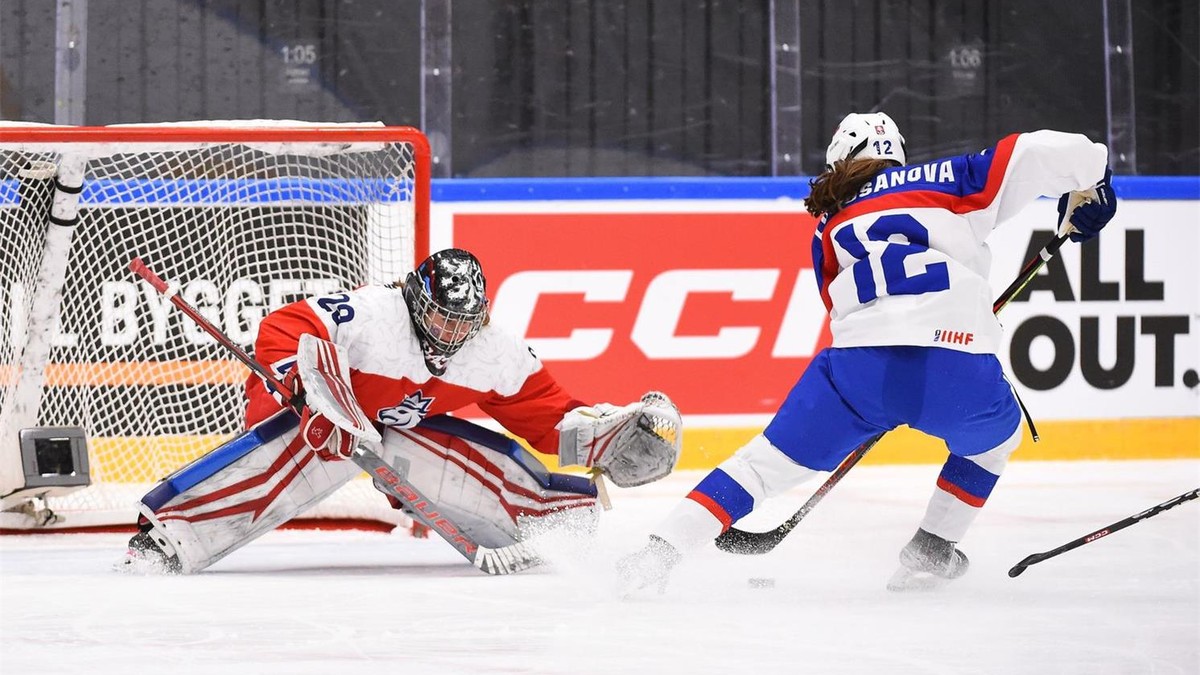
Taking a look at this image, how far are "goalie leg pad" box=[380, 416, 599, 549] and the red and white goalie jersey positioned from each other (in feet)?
0.15

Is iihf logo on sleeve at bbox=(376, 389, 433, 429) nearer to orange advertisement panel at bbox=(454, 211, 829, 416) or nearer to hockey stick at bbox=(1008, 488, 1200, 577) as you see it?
hockey stick at bbox=(1008, 488, 1200, 577)

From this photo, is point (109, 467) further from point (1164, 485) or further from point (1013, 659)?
point (1164, 485)

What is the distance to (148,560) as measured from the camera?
8.46ft

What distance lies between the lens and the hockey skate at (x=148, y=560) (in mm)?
2572

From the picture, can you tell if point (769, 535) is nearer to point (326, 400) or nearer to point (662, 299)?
point (326, 400)

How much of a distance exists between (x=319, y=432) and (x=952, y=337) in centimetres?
108

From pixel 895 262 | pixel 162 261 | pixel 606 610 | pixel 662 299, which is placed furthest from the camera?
pixel 662 299

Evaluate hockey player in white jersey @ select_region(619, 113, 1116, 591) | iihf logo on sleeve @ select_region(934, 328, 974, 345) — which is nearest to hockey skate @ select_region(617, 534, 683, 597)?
hockey player in white jersey @ select_region(619, 113, 1116, 591)

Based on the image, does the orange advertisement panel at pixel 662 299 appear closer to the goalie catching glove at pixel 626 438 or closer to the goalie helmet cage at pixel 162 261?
the goalie helmet cage at pixel 162 261

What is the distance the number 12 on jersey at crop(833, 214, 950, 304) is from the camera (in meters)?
2.26

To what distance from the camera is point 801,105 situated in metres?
5.16

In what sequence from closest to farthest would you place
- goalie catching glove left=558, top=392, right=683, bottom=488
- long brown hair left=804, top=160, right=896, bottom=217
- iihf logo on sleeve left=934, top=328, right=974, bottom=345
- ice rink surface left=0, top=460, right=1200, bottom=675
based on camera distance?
ice rink surface left=0, top=460, right=1200, bottom=675, iihf logo on sleeve left=934, top=328, right=974, bottom=345, long brown hair left=804, top=160, right=896, bottom=217, goalie catching glove left=558, top=392, right=683, bottom=488

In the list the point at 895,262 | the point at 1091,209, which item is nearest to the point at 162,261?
the point at 895,262

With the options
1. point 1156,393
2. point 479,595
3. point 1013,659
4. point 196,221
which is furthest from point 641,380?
point 1013,659
